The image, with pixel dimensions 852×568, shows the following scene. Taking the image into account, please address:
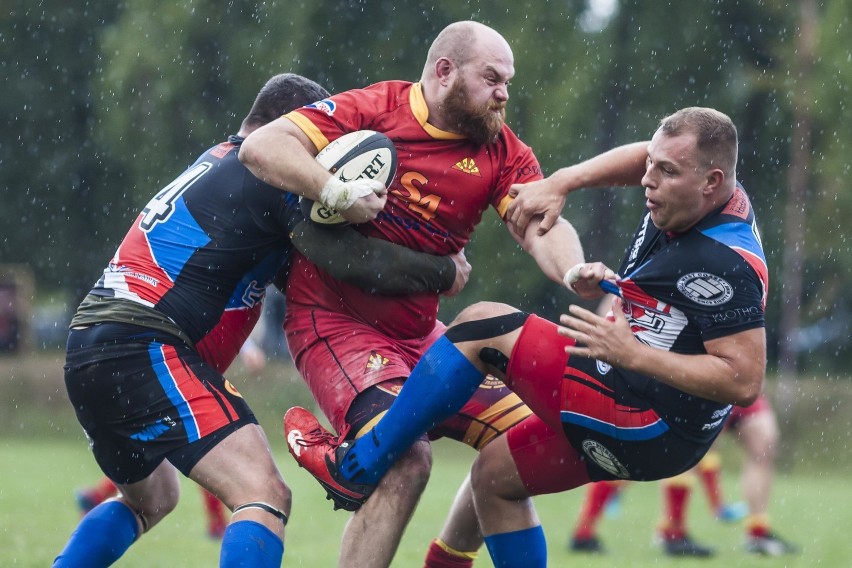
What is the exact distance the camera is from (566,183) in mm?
5133

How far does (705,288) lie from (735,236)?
26 centimetres

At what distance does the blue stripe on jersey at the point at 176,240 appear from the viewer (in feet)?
16.1

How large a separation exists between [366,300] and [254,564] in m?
1.23

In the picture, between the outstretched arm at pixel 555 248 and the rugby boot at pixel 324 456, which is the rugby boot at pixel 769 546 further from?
the rugby boot at pixel 324 456

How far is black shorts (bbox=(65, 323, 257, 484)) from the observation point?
4648mm

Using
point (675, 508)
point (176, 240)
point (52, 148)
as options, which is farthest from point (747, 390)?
point (52, 148)

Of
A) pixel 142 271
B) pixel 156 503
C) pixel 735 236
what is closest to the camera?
pixel 735 236

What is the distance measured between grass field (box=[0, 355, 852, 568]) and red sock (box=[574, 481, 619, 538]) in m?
0.23

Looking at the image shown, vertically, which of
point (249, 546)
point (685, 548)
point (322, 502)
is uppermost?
point (249, 546)

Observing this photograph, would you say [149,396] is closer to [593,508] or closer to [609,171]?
[609,171]

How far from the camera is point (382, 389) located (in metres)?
4.91

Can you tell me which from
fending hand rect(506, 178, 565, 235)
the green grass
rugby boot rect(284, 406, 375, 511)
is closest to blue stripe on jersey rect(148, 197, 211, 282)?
rugby boot rect(284, 406, 375, 511)

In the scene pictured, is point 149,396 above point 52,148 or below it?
above

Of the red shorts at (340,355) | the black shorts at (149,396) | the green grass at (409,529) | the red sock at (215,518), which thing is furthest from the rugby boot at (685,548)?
the black shorts at (149,396)
